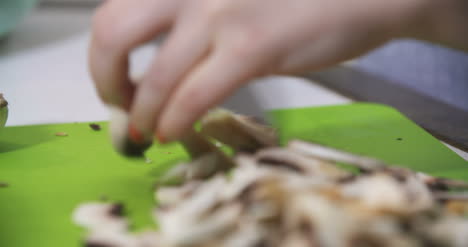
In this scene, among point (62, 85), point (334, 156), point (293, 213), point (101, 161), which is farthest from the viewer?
point (62, 85)

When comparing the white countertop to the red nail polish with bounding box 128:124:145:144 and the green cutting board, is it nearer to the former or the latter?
the green cutting board

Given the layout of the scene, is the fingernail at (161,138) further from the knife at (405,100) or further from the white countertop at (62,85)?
the knife at (405,100)

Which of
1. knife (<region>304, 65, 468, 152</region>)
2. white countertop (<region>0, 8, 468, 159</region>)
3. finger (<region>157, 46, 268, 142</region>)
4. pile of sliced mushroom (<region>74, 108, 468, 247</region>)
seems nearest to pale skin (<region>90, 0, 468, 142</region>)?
finger (<region>157, 46, 268, 142</region>)

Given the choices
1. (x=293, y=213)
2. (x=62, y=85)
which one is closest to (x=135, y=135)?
(x=293, y=213)

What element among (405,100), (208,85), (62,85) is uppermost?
(208,85)

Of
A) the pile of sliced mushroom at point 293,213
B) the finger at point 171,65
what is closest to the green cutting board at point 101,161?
the pile of sliced mushroom at point 293,213

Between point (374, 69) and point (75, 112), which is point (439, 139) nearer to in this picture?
point (75, 112)

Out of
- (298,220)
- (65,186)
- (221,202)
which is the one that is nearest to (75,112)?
(65,186)

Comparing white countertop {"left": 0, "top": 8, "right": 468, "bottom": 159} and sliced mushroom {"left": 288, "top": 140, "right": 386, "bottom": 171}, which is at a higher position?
sliced mushroom {"left": 288, "top": 140, "right": 386, "bottom": 171}

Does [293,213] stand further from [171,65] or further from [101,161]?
[101,161]
